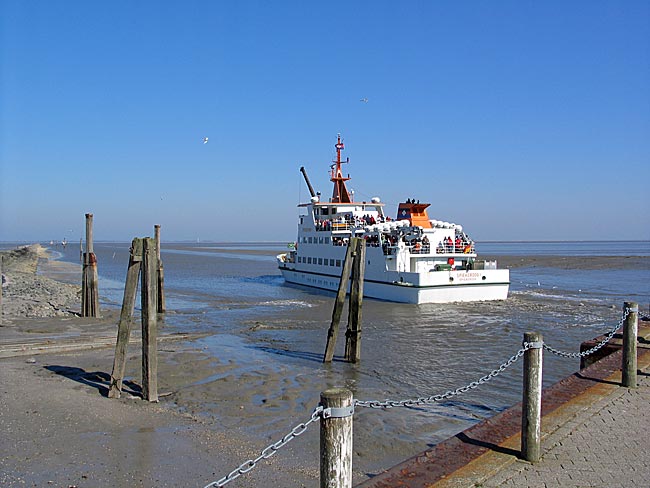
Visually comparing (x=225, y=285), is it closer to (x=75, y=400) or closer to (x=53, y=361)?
(x=53, y=361)

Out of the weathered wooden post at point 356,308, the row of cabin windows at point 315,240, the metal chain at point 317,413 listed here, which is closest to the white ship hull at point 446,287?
the row of cabin windows at point 315,240

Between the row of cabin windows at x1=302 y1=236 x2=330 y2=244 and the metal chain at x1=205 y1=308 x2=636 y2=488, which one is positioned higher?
the row of cabin windows at x1=302 y1=236 x2=330 y2=244

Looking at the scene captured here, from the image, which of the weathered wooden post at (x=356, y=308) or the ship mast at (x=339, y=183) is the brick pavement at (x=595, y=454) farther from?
the ship mast at (x=339, y=183)

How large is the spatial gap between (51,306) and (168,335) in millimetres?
7510

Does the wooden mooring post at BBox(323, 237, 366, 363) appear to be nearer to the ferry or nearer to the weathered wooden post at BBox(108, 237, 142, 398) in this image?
the weathered wooden post at BBox(108, 237, 142, 398)

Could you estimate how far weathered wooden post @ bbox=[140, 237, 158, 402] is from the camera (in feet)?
28.7

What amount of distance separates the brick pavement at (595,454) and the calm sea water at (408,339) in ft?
6.97

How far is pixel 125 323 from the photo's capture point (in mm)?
9188

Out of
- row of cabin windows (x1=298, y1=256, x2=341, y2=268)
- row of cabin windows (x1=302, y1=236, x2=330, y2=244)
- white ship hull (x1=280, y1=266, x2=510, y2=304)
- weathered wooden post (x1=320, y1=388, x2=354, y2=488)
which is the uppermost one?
row of cabin windows (x1=302, y1=236, x2=330, y2=244)

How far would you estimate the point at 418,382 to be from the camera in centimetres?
1080

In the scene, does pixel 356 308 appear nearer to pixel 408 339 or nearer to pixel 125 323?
pixel 408 339

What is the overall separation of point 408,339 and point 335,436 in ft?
43.2

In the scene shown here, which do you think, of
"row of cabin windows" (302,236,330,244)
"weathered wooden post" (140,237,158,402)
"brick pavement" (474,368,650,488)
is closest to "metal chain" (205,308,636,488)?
"brick pavement" (474,368,650,488)

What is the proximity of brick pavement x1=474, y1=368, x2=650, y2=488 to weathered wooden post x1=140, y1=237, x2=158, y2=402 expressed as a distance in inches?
235
